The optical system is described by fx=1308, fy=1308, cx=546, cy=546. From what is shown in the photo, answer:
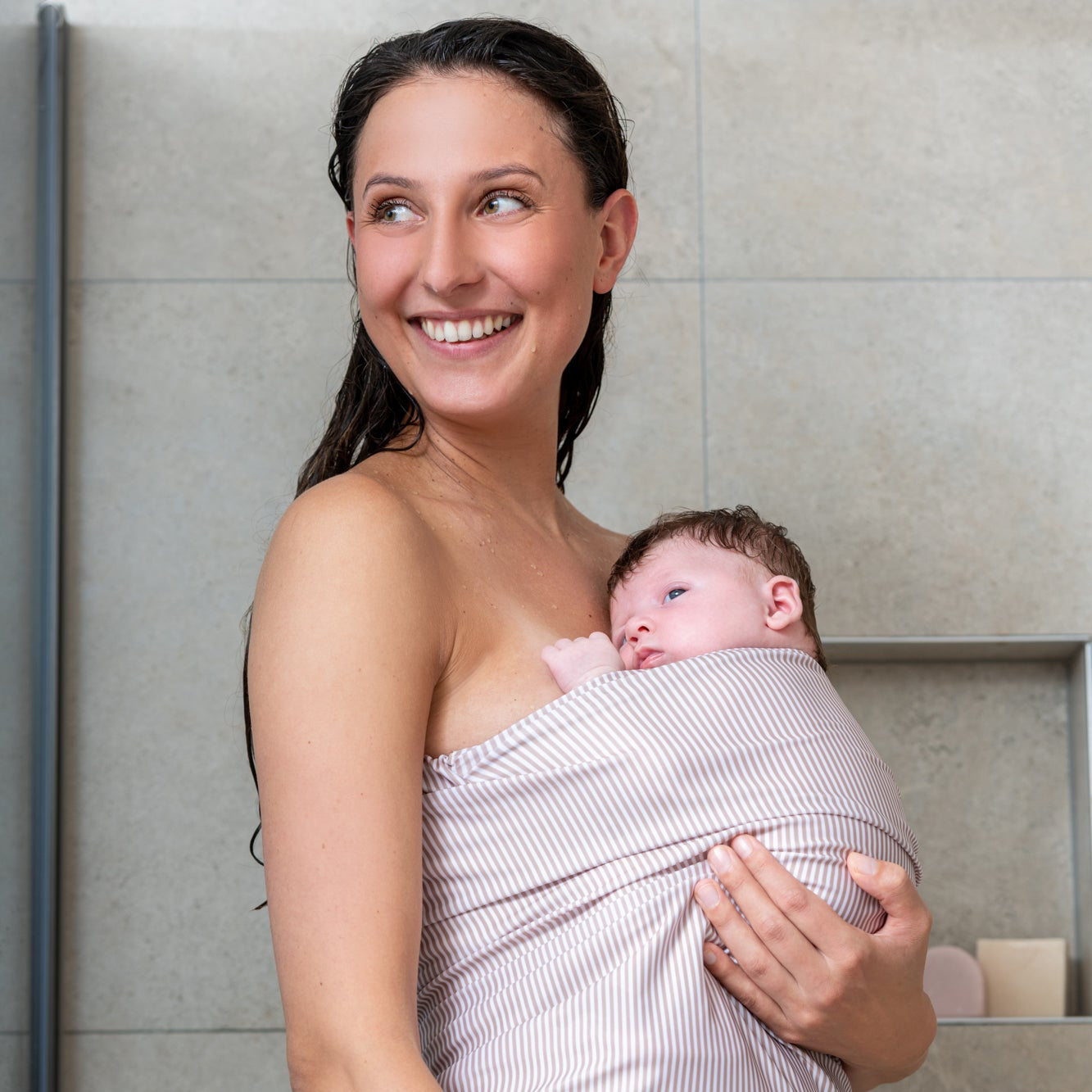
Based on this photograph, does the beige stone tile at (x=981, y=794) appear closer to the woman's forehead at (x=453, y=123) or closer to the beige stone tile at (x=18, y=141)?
the woman's forehead at (x=453, y=123)

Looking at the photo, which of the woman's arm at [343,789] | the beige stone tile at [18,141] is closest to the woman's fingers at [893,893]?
the woman's arm at [343,789]

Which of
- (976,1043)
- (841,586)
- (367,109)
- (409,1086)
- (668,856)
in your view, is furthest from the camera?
(841,586)

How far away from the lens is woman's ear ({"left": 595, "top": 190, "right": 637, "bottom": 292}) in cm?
130

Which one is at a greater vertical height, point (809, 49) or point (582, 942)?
point (809, 49)

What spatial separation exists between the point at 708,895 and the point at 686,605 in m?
0.33

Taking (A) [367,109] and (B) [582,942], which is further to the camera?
(A) [367,109]

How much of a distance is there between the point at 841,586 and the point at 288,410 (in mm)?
985

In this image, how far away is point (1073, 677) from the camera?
2.23 meters

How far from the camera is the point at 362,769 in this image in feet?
2.98

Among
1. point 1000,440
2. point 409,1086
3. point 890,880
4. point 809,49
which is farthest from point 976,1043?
point 809,49

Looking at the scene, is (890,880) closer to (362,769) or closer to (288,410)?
(362,769)

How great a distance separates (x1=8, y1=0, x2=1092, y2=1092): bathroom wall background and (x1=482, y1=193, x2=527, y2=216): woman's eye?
3.60 ft

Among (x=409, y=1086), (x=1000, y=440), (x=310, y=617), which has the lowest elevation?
(x=409, y=1086)

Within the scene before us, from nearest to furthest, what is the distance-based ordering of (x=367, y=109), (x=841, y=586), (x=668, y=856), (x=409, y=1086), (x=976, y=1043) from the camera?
(x=409, y=1086), (x=668, y=856), (x=367, y=109), (x=976, y=1043), (x=841, y=586)
